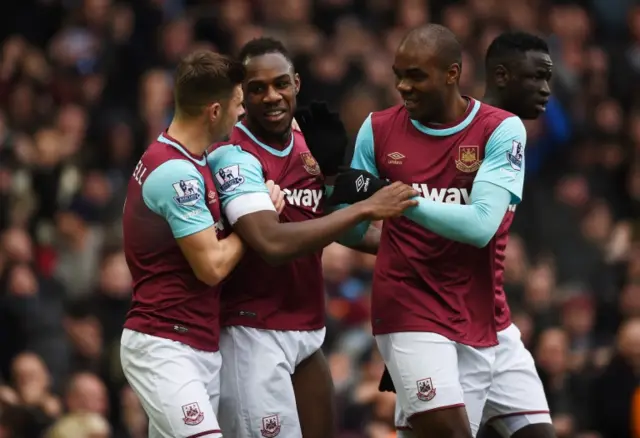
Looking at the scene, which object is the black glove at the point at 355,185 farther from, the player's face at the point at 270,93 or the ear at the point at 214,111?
the ear at the point at 214,111

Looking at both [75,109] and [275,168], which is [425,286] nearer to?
[275,168]

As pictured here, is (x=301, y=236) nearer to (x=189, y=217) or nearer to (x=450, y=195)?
(x=189, y=217)

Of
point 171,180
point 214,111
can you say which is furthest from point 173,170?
point 214,111

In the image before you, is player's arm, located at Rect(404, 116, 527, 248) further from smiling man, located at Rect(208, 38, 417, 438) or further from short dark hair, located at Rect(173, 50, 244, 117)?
short dark hair, located at Rect(173, 50, 244, 117)

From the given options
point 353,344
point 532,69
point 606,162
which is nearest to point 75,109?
point 353,344

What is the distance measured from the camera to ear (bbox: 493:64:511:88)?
875 centimetres

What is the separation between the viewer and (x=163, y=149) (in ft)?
25.3

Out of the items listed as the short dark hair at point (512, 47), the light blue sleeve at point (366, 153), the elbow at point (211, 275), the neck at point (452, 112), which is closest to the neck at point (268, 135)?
the light blue sleeve at point (366, 153)

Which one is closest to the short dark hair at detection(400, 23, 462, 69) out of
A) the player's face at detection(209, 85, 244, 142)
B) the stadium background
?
the player's face at detection(209, 85, 244, 142)

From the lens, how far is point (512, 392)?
836cm

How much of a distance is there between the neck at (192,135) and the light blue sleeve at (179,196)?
145 mm

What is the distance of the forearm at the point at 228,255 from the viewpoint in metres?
7.65

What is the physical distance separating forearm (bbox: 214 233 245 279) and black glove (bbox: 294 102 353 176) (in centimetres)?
72

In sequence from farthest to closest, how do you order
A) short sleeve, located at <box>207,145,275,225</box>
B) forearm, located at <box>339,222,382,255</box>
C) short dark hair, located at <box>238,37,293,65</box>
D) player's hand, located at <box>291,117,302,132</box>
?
forearm, located at <box>339,222,382,255</box>
player's hand, located at <box>291,117,302,132</box>
short dark hair, located at <box>238,37,293,65</box>
short sleeve, located at <box>207,145,275,225</box>
